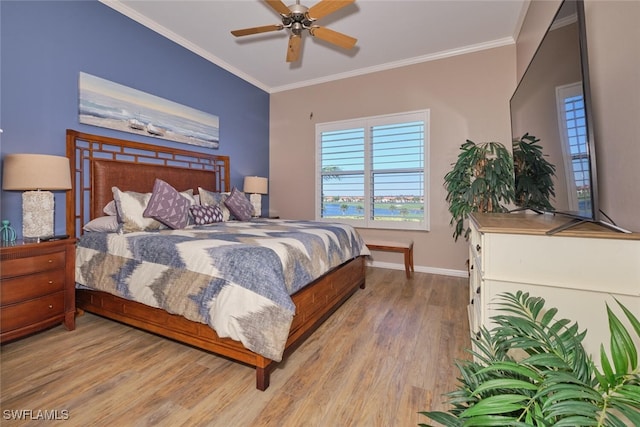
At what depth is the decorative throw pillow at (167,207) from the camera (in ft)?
8.28

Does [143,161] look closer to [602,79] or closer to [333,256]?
[333,256]

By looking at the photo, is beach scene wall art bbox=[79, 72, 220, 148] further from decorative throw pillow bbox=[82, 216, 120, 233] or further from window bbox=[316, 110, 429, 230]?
window bbox=[316, 110, 429, 230]

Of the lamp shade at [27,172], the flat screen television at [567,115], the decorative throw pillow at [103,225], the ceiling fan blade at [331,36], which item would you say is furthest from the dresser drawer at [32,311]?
the flat screen television at [567,115]

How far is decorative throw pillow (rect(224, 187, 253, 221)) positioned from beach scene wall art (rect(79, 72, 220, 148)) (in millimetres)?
903

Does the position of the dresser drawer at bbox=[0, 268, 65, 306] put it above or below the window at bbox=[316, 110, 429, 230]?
below

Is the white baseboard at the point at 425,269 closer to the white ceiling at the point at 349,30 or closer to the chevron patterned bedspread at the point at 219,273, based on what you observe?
the chevron patterned bedspread at the point at 219,273

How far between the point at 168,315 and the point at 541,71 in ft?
9.10

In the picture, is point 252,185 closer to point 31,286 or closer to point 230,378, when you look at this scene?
point 31,286

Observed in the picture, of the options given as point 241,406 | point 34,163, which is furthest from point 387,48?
point 241,406

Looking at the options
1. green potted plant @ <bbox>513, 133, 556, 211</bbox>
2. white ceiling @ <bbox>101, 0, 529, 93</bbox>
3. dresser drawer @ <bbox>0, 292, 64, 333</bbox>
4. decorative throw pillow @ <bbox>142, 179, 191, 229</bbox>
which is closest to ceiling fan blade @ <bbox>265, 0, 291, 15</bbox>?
white ceiling @ <bbox>101, 0, 529, 93</bbox>

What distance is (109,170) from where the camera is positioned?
9.02ft

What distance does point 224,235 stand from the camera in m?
2.19

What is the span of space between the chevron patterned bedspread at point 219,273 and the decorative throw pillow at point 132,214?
6.2 inches

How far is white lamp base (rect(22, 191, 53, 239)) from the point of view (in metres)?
2.12
